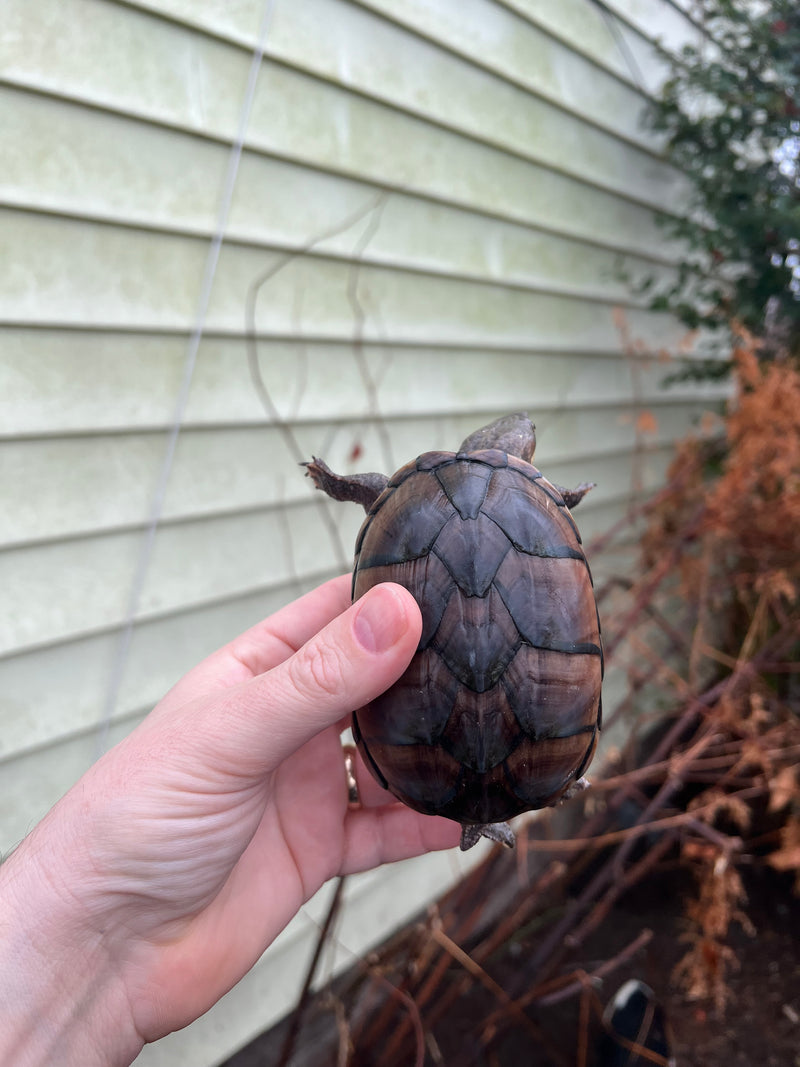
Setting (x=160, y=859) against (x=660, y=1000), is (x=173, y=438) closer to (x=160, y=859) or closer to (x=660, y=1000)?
(x=160, y=859)

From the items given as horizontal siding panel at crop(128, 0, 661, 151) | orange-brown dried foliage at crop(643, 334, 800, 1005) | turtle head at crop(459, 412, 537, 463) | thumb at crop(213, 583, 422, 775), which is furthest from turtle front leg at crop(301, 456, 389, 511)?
orange-brown dried foliage at crop(643, 334, 800, 1005)

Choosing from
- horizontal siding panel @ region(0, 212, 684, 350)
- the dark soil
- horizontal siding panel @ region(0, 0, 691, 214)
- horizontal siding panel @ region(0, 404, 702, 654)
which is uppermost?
horizontal siding panel @ region(0, 0, 691, 214)

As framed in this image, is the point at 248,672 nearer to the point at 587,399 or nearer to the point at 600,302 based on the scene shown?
the point at 587,399

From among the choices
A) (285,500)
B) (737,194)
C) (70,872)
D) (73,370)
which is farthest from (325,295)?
(737,194)

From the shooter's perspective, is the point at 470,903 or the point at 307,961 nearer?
the point at 307,961

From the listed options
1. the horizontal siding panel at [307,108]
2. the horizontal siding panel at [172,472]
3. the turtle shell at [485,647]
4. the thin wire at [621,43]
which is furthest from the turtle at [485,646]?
the thin wire at [621,43]

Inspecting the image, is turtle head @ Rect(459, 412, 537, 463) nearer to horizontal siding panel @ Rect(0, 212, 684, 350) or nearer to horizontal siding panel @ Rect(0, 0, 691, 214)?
horizontal siding panel @ Rect(0, 212, 684, 350)
